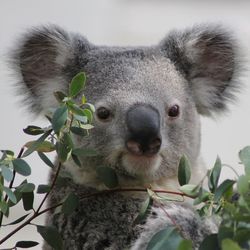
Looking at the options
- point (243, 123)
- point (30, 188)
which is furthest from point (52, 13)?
point (30, 188)

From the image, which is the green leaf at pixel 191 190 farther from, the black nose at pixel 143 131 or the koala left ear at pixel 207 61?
the koala left ear at pixel 207 61

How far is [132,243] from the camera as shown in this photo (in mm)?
2342

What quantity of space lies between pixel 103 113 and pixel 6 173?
2.21 ft

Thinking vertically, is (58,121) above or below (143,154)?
above

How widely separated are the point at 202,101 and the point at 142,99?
472mm

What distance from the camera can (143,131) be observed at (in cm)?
226

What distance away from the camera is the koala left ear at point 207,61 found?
2.80 metres

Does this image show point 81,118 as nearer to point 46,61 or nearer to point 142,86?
point 142,86

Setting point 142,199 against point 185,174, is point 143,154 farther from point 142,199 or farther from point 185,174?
point 185,174

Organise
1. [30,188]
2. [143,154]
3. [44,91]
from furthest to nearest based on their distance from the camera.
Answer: [44,91] < [143,154] < [30,188]

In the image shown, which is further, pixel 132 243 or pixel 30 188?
pixel 132 243

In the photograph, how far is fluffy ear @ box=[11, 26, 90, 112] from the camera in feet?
9.09

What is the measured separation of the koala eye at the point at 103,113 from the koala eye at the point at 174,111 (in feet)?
0.69

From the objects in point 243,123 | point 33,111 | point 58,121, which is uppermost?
point 58,121
